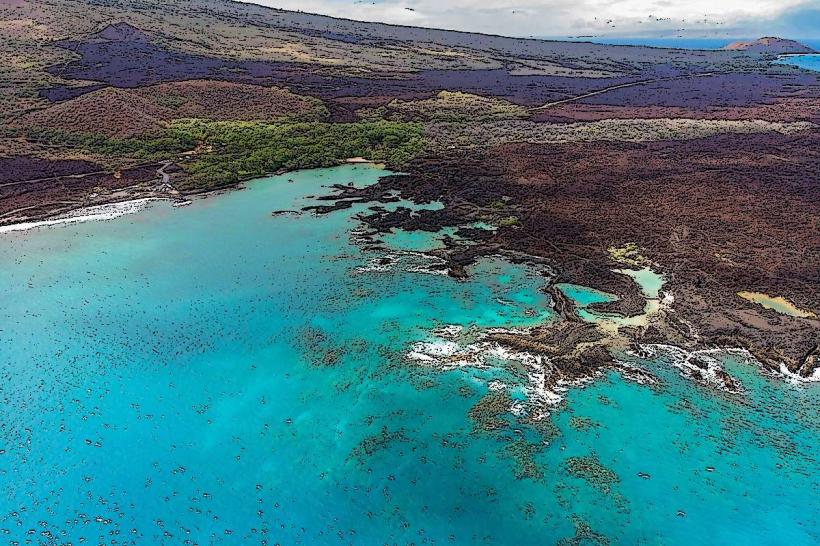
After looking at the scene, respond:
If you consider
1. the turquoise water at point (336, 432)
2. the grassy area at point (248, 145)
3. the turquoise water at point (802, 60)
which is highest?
the turquoise water at point (802, 60)

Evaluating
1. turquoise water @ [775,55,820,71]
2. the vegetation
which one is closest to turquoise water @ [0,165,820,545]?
the vegetation

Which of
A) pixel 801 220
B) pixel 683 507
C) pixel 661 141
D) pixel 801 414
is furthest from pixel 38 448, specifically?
pixel 661 141

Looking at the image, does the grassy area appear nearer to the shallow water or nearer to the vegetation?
the vegetation

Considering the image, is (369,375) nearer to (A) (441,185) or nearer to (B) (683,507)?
(B) (683,507)

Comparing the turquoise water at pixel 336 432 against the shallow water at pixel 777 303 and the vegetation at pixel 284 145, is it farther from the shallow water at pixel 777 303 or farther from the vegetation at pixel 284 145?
the vegetation at pixel 284 145

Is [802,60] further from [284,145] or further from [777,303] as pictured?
[777,303]

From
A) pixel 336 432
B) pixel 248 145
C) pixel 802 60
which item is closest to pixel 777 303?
pixel 336 432

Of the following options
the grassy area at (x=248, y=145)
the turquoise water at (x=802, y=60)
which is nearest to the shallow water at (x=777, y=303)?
the grassy area at (x=248, y=145)
